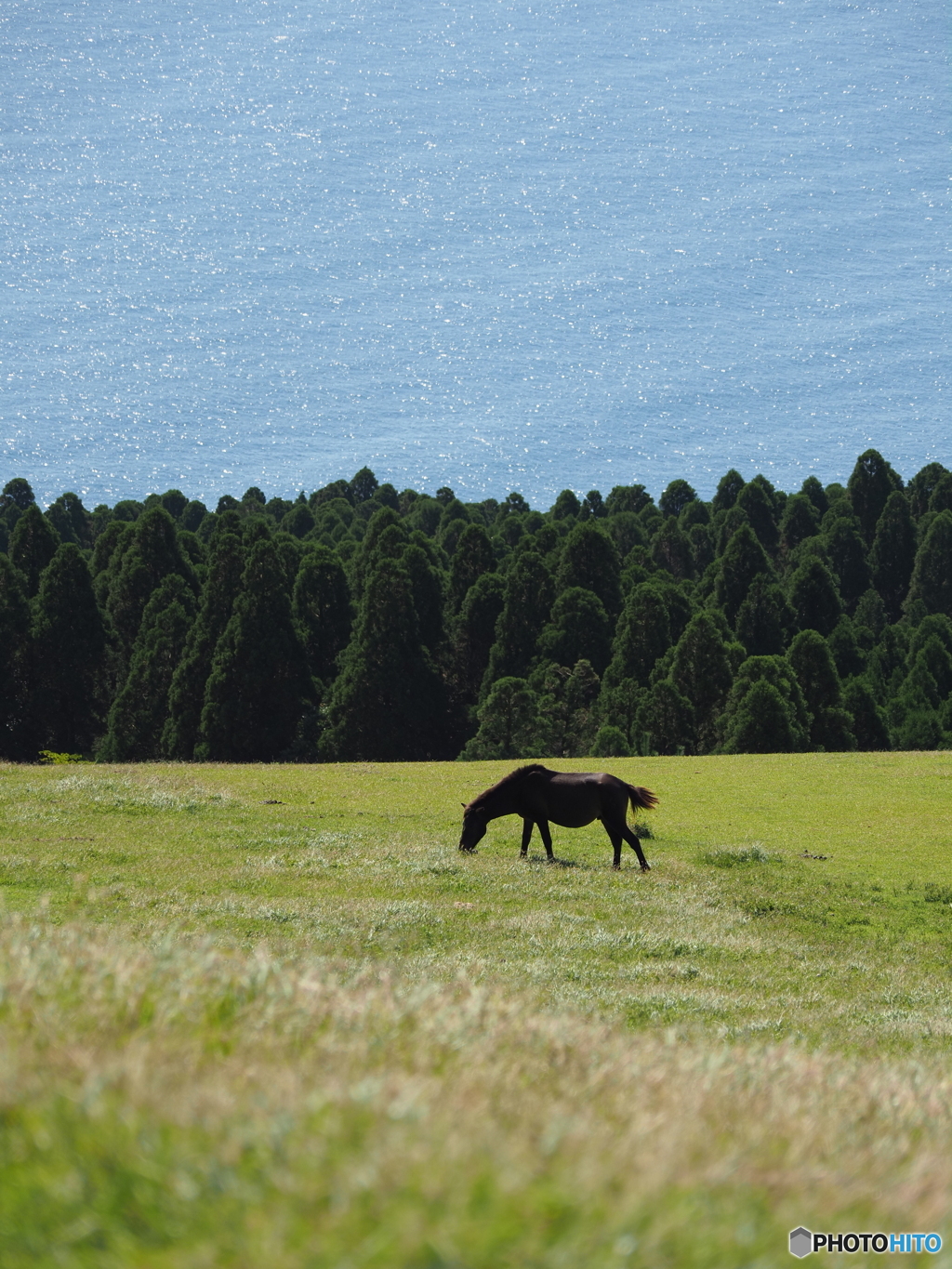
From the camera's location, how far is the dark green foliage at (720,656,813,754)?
71.6 meters

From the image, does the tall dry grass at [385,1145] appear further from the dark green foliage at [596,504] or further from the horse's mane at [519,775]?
the dark green foliage at [596,504]

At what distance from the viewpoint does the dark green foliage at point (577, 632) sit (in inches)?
3905

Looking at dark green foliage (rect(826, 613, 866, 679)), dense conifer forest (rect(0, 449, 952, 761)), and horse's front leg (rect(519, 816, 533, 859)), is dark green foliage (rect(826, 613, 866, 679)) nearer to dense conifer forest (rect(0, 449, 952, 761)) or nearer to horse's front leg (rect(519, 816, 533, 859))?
dense conifer forest (rect(0, 449, 952, 761))

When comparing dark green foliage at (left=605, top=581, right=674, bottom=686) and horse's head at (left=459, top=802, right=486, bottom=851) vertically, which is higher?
dark green foliage at (left=605, top=581, right=674, bottom=686)

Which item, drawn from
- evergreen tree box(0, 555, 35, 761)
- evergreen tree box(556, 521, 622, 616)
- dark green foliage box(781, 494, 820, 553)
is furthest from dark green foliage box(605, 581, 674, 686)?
dark green foliage box(781, 494, 820, 553)

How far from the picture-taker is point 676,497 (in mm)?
186625

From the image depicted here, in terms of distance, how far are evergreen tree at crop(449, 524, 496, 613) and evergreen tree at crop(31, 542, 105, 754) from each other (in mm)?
34699

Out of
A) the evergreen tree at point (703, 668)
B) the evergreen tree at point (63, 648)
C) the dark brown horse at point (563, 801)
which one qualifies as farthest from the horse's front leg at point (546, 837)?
the evergreen tree at point (63, 648)

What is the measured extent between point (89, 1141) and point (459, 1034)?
182 centimetres

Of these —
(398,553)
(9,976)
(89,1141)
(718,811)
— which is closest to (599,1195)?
(89,1141)

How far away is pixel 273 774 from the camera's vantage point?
45625 mm

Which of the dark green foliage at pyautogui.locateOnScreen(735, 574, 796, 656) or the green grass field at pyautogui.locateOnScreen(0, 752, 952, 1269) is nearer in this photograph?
the green grass field at pyautogui.locateOnScreen(0, 752, 952, 1269)

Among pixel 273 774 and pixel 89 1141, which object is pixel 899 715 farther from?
pixel 89 1141

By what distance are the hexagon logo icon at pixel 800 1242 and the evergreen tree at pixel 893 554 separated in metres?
148
